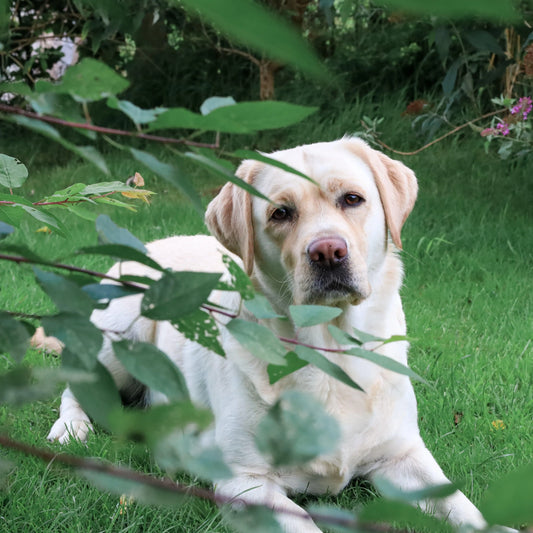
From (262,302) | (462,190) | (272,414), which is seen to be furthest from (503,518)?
(462,190)

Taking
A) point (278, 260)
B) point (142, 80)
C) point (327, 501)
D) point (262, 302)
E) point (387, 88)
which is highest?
point (262, 302)

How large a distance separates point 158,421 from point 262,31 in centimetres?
31

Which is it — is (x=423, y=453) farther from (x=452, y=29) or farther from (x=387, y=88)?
(x=387, y=88)

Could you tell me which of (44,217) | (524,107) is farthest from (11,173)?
(524,107)

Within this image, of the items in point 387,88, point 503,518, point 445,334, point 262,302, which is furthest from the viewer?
point 387,88

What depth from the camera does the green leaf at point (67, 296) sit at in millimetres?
772

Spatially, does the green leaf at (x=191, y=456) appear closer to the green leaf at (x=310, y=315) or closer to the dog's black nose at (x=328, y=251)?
the green leaf at (x=310, y=315)

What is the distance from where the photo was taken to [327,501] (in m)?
2.36

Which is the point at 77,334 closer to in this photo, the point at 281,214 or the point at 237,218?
the point at 281,214

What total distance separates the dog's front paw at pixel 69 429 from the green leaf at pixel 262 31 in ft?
7.99

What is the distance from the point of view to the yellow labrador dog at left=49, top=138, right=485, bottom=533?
2.28m

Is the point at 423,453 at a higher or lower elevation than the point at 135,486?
lower

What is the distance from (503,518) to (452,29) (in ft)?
17.2

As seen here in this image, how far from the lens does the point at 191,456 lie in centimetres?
57
